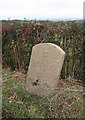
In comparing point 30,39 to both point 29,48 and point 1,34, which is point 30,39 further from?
point 1,34

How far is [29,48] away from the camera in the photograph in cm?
455

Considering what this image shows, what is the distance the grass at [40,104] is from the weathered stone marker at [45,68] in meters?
0.20

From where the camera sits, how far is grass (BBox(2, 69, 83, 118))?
2.83 meters

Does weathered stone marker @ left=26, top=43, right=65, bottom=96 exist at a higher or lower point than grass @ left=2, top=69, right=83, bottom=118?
higher

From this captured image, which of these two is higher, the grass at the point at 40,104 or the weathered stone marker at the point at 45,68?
the weathered stone marker at the point at 45,68

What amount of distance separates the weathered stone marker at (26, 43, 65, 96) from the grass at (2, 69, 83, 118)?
7.7 inches

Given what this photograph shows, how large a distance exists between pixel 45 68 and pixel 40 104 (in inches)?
29.8

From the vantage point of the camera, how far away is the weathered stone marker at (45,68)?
3.05 meters

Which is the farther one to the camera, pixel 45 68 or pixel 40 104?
pixel 45 68

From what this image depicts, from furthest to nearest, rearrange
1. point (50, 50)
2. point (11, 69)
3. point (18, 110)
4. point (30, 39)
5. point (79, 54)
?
point (11, 69) < point (30, 39) < point (79, 54) < point (50, 50) < point (18, 110)

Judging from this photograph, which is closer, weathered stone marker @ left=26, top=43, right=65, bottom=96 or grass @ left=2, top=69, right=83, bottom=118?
A: grass @ left=2, top=69, right=83, bottom=118

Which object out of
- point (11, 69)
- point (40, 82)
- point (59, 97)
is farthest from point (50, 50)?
point (11, 69)

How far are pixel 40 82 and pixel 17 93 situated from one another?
1.90 feet

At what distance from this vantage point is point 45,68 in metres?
3.16
